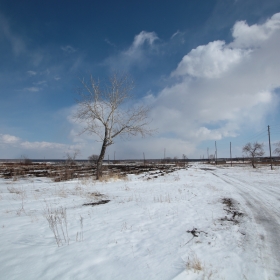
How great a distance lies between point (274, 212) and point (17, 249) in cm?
743

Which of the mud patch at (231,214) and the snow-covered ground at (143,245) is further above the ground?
the snow-covered ground at (143,245)

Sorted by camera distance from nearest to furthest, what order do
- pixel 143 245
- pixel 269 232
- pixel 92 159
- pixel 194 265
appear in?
pixel 194 265 → pixel 143 245 → pixel 269 232 → pixel 92 159

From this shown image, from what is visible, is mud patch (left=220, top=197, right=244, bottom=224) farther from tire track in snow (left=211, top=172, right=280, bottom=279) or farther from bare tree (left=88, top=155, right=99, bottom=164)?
bare tree (left=88, top=155, right=99, bottom=164)

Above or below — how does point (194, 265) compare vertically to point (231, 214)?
above

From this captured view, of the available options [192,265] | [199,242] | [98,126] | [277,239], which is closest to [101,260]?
[192,265]

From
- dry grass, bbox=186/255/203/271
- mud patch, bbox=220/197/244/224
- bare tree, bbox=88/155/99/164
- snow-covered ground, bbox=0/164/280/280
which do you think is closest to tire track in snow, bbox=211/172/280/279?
snow-covered ground, bbox=0/164/280/280

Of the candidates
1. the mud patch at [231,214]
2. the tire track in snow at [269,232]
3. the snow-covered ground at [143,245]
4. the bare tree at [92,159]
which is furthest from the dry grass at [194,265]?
the bare tree at [92,159]

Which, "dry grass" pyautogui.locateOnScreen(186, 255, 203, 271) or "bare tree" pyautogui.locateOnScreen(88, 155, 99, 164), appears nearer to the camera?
"dry grass" pyautogui.locateOnScreen(186, 255, 203, 271)

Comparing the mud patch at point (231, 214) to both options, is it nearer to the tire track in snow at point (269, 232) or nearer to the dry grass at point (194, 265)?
the tire track in snow at point (269, 232)

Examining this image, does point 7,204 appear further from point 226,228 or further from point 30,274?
point 226,228

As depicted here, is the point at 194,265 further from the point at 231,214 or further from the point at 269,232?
the point at 231,214

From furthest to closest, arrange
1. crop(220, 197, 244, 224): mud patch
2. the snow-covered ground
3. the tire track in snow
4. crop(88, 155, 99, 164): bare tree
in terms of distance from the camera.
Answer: crop(88, 155, 99, 164): bare tree < crop(220, 197, 244, 224): mud patch < the tire track in snow < the snow-covered ground

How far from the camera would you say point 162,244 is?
373 centimetres

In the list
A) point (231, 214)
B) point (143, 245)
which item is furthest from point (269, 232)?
point (143, 245)
